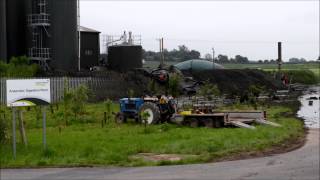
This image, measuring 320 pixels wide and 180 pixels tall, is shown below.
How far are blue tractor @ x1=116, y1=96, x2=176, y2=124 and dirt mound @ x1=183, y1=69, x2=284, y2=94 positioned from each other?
1505 inches

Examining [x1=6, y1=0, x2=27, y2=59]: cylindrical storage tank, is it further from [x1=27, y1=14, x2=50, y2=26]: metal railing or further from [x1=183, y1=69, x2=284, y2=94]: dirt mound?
[x1=183, y1=69, x2=284, y2=94]: dirt mound

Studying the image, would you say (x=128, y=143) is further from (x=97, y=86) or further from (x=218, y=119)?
(x=97, y=86)

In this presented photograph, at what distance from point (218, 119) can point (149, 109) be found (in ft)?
10.6

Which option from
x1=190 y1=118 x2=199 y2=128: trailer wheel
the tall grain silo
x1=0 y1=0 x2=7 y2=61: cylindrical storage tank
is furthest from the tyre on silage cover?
x1=0 y1=0 x2=7 y2=61: cylindrical storage tank

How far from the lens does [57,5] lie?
199 feet

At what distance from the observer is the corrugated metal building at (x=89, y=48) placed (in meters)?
72.4

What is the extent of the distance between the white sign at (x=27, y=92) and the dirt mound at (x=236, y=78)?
48873mm

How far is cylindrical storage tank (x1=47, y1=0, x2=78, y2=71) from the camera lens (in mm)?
60688

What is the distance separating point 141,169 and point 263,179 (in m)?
3.37

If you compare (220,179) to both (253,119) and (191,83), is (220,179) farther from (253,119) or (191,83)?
(191,83)

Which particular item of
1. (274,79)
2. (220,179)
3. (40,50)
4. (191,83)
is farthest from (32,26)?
(220,179)

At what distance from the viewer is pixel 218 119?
25.4m

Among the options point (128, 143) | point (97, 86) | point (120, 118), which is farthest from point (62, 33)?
point (128, 143)

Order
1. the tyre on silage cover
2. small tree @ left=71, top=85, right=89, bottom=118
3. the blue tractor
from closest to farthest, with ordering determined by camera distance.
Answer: the tyre on silage cover < the blue tractor < small tree @ left=71, top=85, right=89, bottom=118
